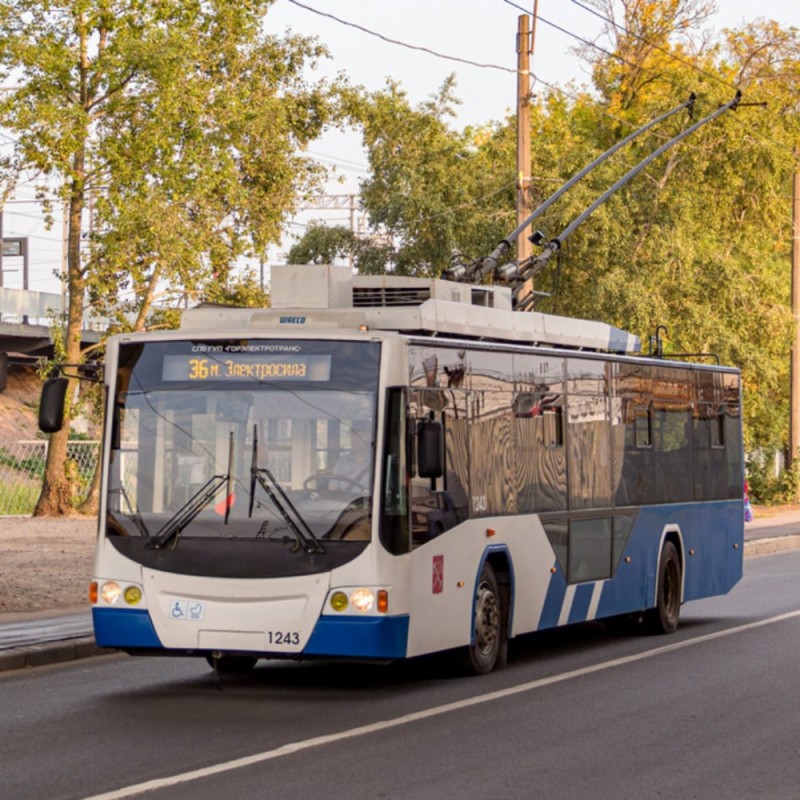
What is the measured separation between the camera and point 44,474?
114 ft

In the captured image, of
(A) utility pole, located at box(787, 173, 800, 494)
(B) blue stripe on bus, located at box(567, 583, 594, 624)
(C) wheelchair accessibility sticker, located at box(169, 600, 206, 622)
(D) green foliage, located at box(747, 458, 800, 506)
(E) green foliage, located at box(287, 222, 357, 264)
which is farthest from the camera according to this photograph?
(D) green foliage, located at box(747, 458, 800, 506)

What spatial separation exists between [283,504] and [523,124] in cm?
1583

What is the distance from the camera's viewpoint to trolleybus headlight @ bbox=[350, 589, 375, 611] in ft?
39.3

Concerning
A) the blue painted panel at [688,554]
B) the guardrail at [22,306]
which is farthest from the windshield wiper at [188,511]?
the guardrail at [22,306]

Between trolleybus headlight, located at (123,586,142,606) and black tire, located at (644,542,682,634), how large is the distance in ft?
22.0

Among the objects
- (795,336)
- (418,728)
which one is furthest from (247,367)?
(795,336)

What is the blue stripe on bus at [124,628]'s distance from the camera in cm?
1233

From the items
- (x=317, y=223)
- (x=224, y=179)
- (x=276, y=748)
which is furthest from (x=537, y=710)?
(x=317, y=223)

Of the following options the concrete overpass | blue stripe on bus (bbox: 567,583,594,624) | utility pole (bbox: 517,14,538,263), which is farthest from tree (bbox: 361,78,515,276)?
blue stripe on bus (bbox: 567,583,594,624)

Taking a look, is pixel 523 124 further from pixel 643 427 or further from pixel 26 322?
pixel 26 322

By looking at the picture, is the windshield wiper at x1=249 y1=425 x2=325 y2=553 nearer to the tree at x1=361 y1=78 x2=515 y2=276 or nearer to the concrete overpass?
the tree at x1=361 y1=78 x2=515 y2=276

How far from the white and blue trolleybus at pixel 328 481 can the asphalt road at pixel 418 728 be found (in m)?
0.52

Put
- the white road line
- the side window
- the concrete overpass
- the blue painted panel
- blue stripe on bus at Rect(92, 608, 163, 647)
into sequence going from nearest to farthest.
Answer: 1. the white road line
2. blue stripe on bus at Rect(92, 608, 163, 647)
3. the blue painted panel
4. the side window
5. the concrete overpass

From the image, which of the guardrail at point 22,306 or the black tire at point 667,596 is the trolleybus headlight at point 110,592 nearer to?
the black tire at point 667,596
